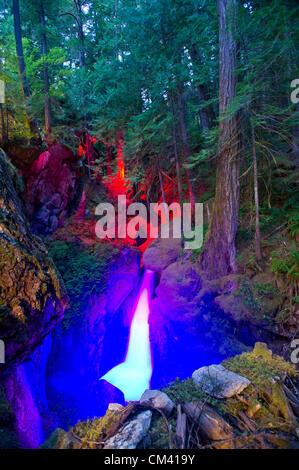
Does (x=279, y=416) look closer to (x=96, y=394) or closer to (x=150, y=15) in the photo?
(x=96, y=394)

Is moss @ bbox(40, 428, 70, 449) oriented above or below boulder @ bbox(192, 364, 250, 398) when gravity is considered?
below

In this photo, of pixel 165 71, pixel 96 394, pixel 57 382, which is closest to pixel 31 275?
pixel 57 382

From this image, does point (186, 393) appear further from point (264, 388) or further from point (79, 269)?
point (79, 269)

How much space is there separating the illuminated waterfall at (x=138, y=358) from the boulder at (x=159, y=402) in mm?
5734

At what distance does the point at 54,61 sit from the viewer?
305 inches

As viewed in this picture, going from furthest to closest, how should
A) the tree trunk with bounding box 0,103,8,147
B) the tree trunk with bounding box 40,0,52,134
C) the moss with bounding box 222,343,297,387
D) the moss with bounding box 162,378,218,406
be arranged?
1. the tree trunk with bounding box 40,0,52,134
2. the tree trunk with bounding box 0,103,8,147
3. the moss with bounding box 222,343,297,387
4. the moss with bounding box 162,378,218,406

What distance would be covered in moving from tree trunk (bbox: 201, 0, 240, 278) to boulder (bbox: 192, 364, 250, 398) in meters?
4.34

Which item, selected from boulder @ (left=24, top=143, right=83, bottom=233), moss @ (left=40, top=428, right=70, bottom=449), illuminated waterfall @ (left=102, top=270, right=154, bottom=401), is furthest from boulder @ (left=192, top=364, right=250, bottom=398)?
boulder @ (left=24, top=143, right=83, bottom=233)

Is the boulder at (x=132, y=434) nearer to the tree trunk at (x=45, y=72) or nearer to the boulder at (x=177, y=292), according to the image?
the boulder at (x=177, y=292)

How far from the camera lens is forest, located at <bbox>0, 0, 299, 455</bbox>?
1.96m

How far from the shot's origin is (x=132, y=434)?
160cm

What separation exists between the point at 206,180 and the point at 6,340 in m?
9.42

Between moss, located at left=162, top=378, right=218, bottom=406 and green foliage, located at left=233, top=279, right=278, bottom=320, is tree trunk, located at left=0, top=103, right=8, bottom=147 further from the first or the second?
green foliage, located at left=233, top=279, right=278, bottom=320

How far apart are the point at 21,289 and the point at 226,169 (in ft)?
18.2
